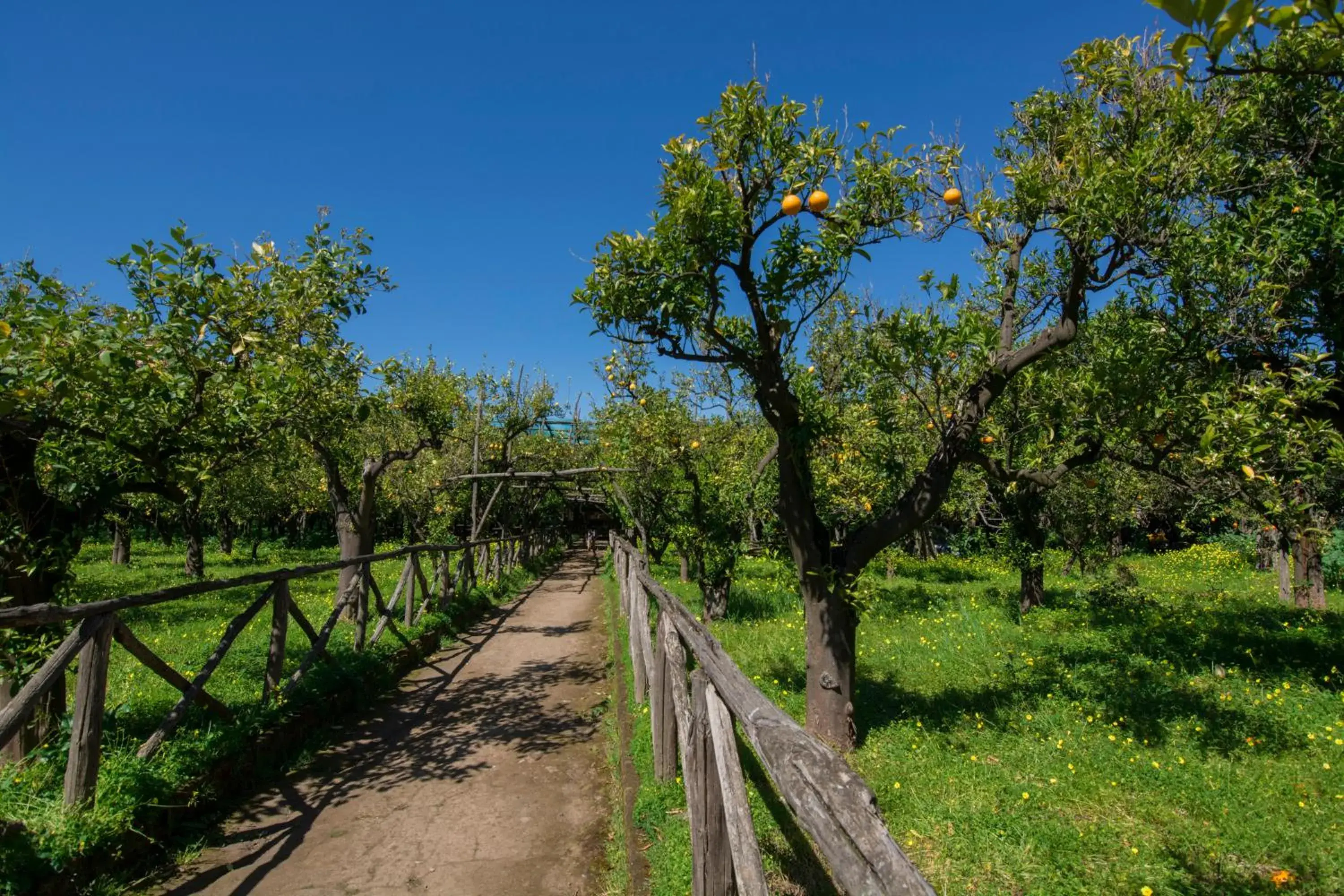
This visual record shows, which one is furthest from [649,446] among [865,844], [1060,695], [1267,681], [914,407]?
[865,844]

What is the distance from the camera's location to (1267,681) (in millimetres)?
6914

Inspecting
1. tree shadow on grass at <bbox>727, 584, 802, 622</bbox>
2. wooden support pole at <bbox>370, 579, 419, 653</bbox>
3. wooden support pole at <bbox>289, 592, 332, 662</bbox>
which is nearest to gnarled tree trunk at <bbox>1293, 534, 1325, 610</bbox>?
tree shadow on grass at <bbox>727, 584, 802, 622</bbox>

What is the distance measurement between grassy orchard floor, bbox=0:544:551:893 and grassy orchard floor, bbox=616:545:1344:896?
2.83 meters

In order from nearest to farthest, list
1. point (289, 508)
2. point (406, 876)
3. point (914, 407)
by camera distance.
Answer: point (406, 876), point (914, 407), point (289, 508)

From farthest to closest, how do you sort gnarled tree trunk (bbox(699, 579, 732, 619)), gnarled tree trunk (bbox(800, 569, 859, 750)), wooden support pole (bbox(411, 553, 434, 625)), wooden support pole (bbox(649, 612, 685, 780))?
1. gnarled tree trunk (bbox(699, 579, 732, 619))
2. wooden support pole (bbox(411, 553, 434, 625))
3. gnarled tree trunk (bbox(800, 569, 859, 750))
4. wooden support pole (bbox(649, 612, 685, 780))

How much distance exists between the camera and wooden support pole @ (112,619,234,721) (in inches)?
166

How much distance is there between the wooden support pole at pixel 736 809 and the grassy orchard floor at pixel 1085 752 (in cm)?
113

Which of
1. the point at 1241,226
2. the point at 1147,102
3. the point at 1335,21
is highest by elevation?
the point at 1147,102

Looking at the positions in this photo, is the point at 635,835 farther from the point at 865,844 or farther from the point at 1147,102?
the point at 1147,102

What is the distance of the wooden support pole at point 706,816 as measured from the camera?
2.87 metres

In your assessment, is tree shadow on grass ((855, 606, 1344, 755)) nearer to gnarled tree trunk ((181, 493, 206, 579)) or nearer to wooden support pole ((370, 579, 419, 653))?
wooden support pole ((370, 579, 419, 653))

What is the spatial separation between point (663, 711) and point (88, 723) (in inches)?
128

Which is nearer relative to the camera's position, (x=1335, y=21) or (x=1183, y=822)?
(x=1335, y=21)

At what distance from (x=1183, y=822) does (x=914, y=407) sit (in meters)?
4.15
